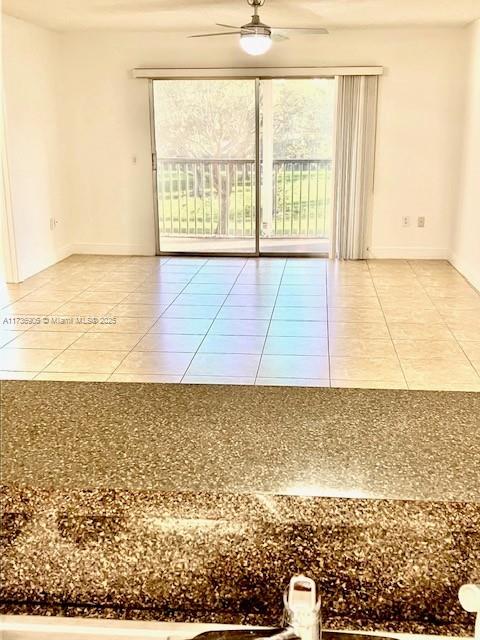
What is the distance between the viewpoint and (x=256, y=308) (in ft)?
17.6

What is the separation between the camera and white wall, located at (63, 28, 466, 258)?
6.84 m

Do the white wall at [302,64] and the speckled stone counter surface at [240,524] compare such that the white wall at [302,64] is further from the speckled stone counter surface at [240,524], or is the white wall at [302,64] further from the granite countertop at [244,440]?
the speckled stone counter surface at [240,524]

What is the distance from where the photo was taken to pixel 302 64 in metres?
6.90

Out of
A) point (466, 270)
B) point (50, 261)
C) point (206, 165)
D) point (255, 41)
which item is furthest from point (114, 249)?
point (466, 270)

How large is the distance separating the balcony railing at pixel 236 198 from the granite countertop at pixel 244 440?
257 inches

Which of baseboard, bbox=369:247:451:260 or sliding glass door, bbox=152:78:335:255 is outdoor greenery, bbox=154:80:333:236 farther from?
baseboard, bbox=369:247:451:260

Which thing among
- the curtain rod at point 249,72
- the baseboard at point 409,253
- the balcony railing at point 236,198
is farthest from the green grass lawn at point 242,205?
the curtain rod at point 249,72

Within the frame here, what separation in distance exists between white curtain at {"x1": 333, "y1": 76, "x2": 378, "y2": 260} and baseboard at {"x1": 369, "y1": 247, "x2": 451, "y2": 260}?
0.16 metres

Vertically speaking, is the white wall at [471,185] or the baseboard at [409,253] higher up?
the white wall at [471,185]

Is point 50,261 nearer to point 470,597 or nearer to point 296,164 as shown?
point 296,164

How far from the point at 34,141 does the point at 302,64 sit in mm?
2806

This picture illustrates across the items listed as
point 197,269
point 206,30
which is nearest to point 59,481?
point 197,269

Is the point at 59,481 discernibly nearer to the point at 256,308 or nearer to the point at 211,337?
the point at 211,337

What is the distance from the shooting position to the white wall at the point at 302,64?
22.4 feet
